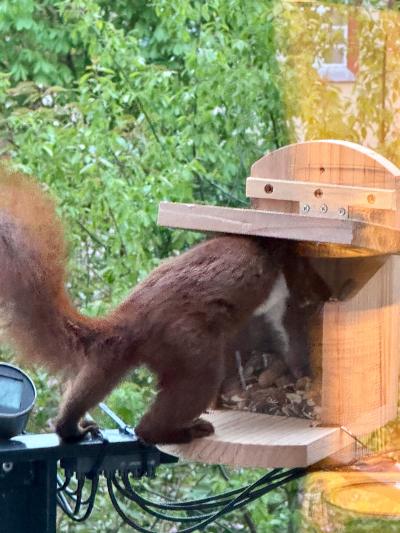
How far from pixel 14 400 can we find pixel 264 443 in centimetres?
28

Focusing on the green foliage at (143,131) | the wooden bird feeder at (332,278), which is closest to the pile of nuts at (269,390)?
the wooden bird feeder at (332,278)

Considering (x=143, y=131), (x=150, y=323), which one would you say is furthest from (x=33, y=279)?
(x=143, y=131)

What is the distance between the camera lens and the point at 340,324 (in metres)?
1.08

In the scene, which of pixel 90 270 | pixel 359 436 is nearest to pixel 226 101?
pixel 90 270

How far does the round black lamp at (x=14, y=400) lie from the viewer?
107 cm

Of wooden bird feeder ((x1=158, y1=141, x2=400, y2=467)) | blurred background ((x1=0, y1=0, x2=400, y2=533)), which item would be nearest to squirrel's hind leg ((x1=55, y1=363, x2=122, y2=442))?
wooden bird feeder ((x1=158, y1=141, x2=400, y2=467))

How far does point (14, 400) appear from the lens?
1.10 metres

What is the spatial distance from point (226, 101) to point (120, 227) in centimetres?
28

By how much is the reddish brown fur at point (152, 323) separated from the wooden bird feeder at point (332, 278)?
0.13ft

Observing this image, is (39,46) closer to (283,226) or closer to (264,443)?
(283,226)

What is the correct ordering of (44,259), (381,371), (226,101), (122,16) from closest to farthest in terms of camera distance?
(44,259), (381,371), (226,101), (122,16)

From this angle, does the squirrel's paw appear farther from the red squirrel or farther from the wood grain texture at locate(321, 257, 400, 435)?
the wood grain texture at locate(321, 257, 400, 435)

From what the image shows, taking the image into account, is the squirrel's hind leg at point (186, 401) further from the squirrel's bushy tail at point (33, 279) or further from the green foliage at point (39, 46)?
the green foliage at point (39, 46)

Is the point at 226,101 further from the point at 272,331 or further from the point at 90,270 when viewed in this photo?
the point at 272,331
